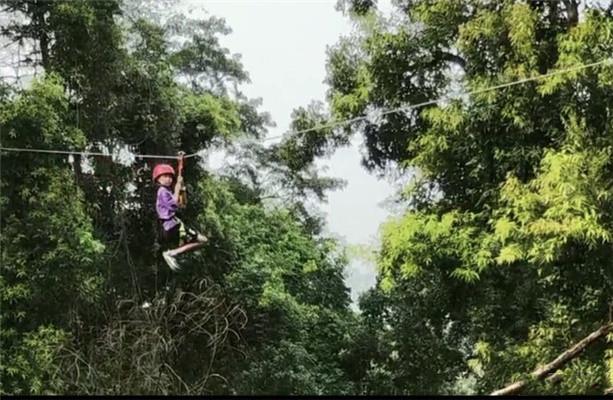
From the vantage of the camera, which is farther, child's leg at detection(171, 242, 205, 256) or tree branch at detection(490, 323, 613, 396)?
child's leg at detection(171, 242, 205, 256)

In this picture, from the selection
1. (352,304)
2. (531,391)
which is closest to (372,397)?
(352,304)

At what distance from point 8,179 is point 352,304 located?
1250 mm

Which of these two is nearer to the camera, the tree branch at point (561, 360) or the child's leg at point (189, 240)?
the tree branch at point (561, 360)

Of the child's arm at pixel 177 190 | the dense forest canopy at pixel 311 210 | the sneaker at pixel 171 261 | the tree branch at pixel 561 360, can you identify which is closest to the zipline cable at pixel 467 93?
the dense forest canopy at pixel 311 210

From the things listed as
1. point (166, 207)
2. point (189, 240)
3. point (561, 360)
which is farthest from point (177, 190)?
point (561, 360)

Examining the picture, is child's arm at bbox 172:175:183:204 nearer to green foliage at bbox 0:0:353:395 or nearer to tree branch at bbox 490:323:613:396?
green foliage at bbox 0:0:353:395

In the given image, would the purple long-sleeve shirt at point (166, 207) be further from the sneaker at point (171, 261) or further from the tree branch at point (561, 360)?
the tree branch at point (561, 360)

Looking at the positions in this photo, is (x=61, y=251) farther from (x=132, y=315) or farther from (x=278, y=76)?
(x=278, y=76)

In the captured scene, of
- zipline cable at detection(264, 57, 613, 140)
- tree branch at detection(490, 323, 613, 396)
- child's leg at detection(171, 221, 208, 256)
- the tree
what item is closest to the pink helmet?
child's leg at detection(171, 221, 208, 256)

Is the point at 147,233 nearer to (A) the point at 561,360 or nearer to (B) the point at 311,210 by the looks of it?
(B) the point at 311,210

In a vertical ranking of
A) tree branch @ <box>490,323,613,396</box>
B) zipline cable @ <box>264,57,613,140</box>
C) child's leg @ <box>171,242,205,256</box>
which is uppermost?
zipline cable @ <box>264,57,613,140</box>

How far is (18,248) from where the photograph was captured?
10.6ft

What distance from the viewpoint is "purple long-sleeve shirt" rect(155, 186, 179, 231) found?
326cm

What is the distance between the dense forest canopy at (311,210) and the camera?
3.16 metres
